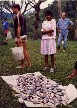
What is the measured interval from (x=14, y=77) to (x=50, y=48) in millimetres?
1803

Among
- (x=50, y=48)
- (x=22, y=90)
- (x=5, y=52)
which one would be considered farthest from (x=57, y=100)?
(x=5, y=52)

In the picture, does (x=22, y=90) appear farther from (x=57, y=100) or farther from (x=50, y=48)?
(x=50, y=48)

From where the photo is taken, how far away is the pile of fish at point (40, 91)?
8.59m

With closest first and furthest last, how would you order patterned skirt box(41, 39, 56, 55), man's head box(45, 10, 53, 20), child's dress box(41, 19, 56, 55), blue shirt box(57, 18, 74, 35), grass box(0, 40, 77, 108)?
grass box(0, 40, 77, 108), man's head box(45, 10, 53, 20), child's dress box(41, 19, 56, 55), patterned skirt box(41, 39, 56, 55), blue shirt box(57, 18, 74, 35)

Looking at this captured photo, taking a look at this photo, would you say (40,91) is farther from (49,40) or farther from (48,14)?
(48,14)

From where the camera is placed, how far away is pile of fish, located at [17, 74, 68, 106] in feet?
28.2

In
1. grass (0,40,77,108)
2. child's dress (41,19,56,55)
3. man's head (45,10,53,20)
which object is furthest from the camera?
child's dress (41,19,56,55)

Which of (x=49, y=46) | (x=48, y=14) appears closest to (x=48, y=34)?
(x=49, y=46)

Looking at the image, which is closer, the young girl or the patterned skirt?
the young girl

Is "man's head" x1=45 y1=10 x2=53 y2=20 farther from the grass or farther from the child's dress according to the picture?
the grass

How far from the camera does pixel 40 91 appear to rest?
30.8ft

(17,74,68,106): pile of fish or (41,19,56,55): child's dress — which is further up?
(41,19,56,55): child's dress

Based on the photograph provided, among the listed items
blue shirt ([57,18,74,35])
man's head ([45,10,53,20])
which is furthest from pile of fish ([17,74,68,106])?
blue shirt ([57,18,74,35])

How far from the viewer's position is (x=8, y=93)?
9.30m
